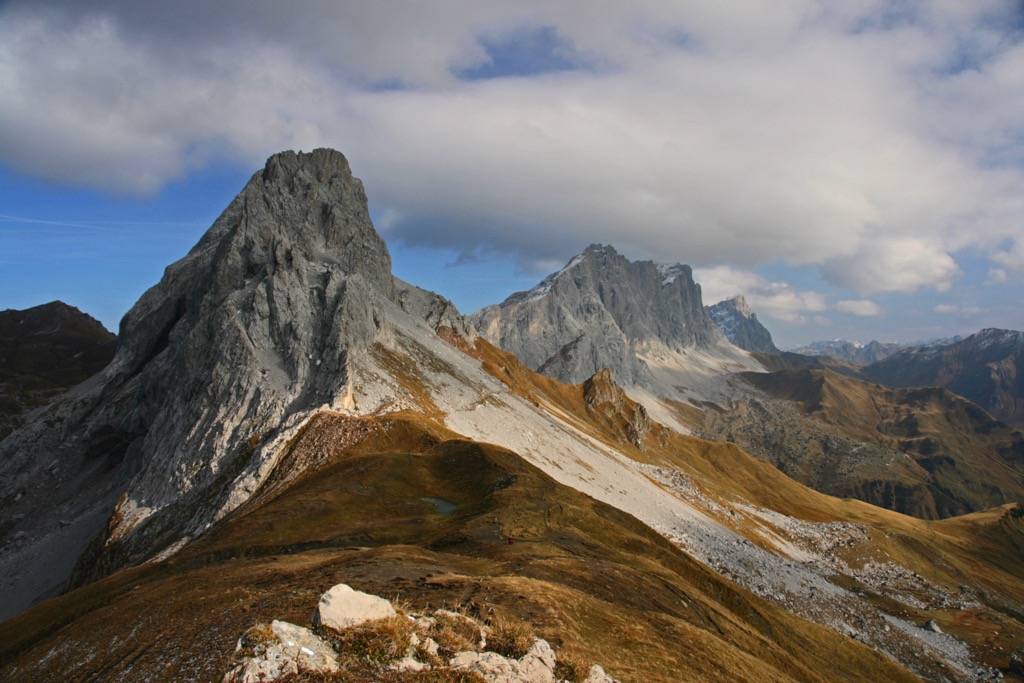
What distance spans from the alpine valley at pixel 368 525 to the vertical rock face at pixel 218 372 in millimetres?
441

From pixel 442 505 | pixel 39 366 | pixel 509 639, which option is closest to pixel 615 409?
pixel 442 505

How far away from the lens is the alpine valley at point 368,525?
2303cm

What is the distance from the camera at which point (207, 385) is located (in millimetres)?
79125

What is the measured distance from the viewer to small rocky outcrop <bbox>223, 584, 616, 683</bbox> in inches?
545

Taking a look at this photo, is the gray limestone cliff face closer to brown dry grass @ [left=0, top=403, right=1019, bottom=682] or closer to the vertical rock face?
the vertical rock face

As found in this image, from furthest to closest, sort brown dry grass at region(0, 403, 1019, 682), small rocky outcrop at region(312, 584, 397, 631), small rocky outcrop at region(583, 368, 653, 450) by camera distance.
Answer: small rocky outcrop at region(583, 368, 653, 450)
brown dry grass at region(0, 403, 1019, 682)
small rocky outcrop at region(312, 584, 397, 631)

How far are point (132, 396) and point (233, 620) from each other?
4128 inches

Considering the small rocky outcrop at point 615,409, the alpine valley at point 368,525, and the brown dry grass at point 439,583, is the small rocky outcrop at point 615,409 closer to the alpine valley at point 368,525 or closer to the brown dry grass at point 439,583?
the alpine valley at point 368,525

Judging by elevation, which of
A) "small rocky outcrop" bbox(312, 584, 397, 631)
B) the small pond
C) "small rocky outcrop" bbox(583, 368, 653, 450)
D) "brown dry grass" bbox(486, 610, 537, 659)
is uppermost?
"small rocky outcrop" bbox(583, 368, 653, 450)

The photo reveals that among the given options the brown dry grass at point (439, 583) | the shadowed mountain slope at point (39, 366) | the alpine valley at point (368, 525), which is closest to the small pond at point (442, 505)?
the alpine valley at point (368, 525)

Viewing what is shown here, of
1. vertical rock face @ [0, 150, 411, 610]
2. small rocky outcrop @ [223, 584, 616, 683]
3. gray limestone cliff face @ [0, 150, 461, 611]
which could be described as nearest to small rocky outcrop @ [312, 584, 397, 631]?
small rocky outcrop @ [223, 584, 616, 683]

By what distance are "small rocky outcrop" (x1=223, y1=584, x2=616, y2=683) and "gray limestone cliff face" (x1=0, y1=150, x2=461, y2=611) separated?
164 feet

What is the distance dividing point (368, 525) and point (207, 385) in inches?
1818

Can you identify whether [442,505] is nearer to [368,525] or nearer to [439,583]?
[368,525]
